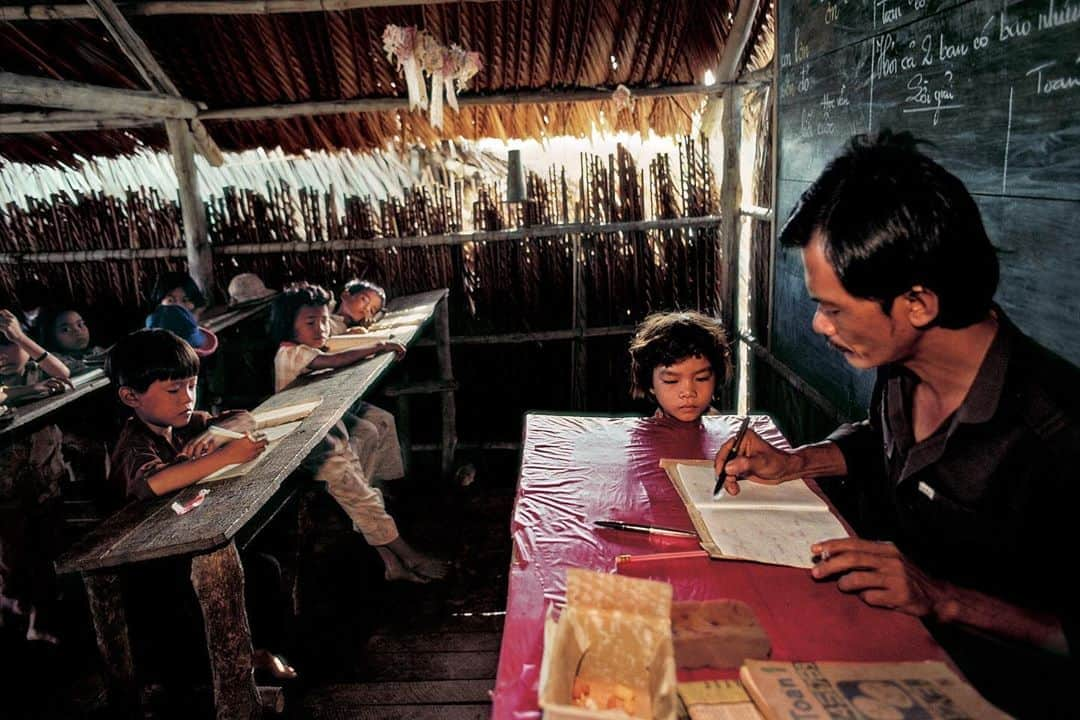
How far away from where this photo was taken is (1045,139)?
1.99m

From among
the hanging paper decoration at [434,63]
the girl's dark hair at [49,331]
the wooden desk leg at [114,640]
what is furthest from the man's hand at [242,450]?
the girl's dark hair at [49,331]

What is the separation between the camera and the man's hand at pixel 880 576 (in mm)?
1418

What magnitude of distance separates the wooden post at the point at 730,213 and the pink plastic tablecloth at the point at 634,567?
3.64 meters

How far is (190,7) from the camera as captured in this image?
475 cm

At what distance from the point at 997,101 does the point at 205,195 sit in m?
6.66

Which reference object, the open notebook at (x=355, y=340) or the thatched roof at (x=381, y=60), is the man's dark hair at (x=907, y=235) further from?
the thatched roof at (x=381, y=60)

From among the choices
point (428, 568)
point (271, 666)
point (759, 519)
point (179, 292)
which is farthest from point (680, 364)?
point (179, 292)

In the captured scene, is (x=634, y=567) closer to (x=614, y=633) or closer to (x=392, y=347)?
(x=614, y=633)

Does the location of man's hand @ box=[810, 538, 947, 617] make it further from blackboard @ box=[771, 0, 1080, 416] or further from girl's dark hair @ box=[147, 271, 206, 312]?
girl's dark hair @ box=[147, 271, 206, 312]

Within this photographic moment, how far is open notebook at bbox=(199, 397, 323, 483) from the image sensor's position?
8.53 ft

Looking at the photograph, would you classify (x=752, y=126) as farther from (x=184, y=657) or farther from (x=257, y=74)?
(x=184, y=657)

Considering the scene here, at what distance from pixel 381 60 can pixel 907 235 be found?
196 inches

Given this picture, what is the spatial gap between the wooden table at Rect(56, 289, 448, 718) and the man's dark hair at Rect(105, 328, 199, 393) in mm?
640

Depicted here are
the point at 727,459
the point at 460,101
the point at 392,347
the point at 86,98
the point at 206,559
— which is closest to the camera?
the point at 727,459
